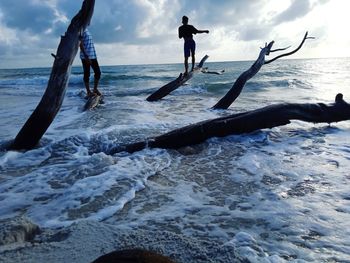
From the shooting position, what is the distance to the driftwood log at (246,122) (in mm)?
5582

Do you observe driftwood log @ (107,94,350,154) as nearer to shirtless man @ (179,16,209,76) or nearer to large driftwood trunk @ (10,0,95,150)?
large driftwood trunk @ (10,0,95,150)

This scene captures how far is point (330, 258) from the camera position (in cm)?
247

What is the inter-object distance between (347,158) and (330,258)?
9.84ft

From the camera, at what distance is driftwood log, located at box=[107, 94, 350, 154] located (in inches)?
220

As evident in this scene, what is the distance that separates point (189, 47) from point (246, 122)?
6.12 m

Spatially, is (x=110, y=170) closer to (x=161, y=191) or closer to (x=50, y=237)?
(x=161, y=191)

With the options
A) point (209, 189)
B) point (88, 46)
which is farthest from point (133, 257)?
point (88, 46)

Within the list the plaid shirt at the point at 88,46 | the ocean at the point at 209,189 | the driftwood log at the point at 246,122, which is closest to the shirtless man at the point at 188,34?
the plaid shirt at the point at 88,46

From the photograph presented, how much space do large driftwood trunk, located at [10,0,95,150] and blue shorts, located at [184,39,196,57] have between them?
6343 mm

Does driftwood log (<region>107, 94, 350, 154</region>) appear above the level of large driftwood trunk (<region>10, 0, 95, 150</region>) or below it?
below

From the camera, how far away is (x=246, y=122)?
20.6ft

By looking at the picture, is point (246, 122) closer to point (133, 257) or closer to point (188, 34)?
point (133, 257)

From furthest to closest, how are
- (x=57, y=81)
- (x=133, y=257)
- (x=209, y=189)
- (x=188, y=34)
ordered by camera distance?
(x=188, y=34)
(x=57, y=81)
(x=209, y=189)
(x=133, y=257)

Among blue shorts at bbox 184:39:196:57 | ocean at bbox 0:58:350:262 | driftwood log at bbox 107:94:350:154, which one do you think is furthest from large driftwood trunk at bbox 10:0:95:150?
blue shorts at bbox 184:39:196:57
